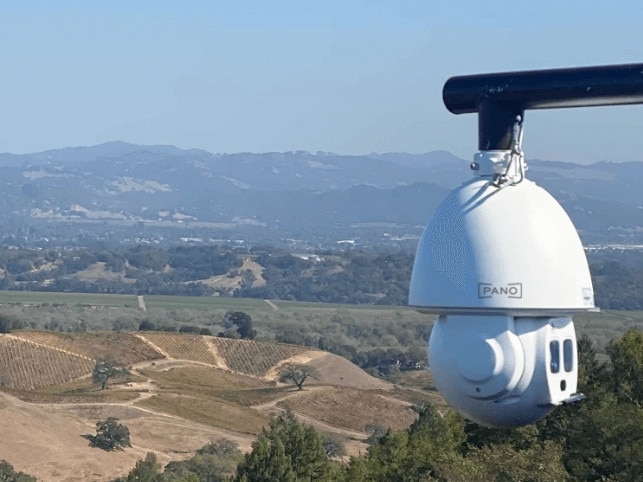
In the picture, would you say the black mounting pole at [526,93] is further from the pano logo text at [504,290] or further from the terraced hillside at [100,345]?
the terraced hillside at [100,345]

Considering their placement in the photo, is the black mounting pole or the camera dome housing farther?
the camera dome housing

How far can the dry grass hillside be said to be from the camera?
6129 centimetres

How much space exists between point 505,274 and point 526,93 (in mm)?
918

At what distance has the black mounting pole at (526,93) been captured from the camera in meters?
6.58

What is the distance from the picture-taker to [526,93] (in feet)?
22.4

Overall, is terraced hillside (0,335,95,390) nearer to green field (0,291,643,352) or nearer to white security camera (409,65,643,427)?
green field (0,291,643,352)

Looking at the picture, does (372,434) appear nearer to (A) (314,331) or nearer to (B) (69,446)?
(B) (69,446)

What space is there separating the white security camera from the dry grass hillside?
169 ft

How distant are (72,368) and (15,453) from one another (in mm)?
29407

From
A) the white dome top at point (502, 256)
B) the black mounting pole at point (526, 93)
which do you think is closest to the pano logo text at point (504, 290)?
the white dome top at point (502, 256)

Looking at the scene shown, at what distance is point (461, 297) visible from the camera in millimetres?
6918

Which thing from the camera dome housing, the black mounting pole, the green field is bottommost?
the green field

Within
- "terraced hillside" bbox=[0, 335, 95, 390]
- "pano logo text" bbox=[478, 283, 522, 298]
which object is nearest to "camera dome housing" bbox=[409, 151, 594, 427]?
"pano logo text" bbox=[478, 283, 522, 298]

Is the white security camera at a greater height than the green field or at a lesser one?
greater
